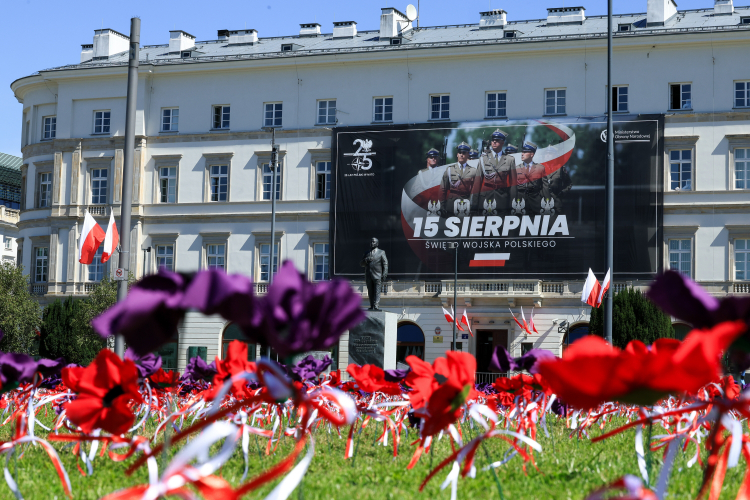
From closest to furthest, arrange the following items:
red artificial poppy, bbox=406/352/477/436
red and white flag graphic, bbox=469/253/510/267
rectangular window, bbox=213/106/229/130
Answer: red artificial poppy, bbox=406/352/477/436 → red and white flag graphic, bbox=469/253/510/267 → rectangular window, bbox=213/106/229/130

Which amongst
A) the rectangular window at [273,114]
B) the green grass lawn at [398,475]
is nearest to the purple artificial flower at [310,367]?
the green grass lawn at [398,475]

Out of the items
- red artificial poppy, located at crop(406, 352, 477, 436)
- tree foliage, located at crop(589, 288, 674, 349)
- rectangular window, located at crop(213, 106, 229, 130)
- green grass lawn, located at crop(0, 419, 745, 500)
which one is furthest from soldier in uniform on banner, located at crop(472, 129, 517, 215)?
red artificial poppy, located at crop(406, 352, 477, 436)

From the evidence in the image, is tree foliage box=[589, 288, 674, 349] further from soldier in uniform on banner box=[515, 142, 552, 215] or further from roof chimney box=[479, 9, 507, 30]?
roof chimney box=[479, 9, 507, 30]

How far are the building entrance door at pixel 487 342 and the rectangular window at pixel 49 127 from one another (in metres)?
25.9

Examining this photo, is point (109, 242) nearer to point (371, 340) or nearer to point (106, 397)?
point (371, 340)

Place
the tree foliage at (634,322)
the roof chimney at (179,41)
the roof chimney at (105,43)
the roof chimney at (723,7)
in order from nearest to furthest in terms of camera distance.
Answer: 1. the tree foliage at (634,322)
2. the roof chimney at (723,7)
3. the roof chimney at (179,41)
4. the roof chimney at (105,43)

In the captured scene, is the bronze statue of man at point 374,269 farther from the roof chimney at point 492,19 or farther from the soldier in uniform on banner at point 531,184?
the roof chimney at point 492,19

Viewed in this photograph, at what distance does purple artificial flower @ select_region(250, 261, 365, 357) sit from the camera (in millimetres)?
2943

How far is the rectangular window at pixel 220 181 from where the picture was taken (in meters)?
48.6

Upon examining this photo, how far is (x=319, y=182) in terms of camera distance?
1849 inches

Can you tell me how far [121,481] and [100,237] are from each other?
1928 cm

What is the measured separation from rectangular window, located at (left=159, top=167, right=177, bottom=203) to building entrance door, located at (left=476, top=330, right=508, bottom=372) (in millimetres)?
17493

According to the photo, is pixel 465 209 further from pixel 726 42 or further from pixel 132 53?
pixel 132 53

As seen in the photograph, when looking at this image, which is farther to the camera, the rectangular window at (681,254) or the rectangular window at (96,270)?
the rectangular window at (96,270)
